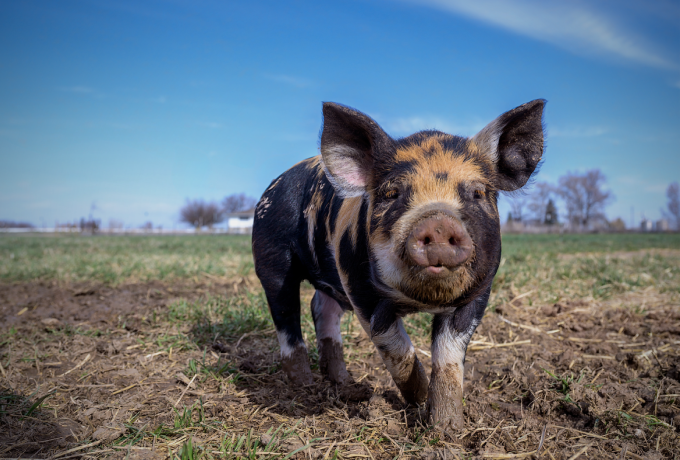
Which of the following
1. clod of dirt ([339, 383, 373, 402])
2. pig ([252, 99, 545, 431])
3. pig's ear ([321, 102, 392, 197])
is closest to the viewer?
pig ([252, 99, 545, 431])

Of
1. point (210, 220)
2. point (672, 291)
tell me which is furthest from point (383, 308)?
point (210, 220)

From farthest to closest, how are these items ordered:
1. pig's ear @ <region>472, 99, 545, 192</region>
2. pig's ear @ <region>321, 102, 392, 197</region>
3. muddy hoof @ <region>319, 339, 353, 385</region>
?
muddy hoof @ <region>319, 339, 353, 385</region> < pig's ear @ <region>321, 102, 392, 197</region> < pig's ear @ <region>472, 99, 545, 192</region>

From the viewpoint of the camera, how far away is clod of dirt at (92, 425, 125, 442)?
2.58 meters

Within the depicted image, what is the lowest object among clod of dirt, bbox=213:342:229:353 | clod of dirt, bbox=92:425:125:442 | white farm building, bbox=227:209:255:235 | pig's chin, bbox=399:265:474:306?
clod of dirt, bbox=92:425:125:442

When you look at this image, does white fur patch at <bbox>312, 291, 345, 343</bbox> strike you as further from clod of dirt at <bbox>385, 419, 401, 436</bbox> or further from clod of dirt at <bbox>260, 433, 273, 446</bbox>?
clod of dirt at <bbox>260, 433, 273, 446</bbox>

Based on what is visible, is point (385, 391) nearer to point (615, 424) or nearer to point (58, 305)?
point (615, 424)

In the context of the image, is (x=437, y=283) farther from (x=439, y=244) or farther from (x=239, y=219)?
(x=239, y=219)

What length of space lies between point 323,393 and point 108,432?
1430 mm

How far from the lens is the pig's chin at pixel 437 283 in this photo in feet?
6.77

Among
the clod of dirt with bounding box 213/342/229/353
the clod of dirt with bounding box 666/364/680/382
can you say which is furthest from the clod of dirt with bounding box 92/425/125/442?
the clod of dirt with bounding box 666/364/680/382

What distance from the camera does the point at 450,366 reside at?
266 cm

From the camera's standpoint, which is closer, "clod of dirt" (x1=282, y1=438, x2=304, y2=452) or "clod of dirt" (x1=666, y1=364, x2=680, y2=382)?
"clod of dirt" (x1=282, y1=438, x2=304, y2=452)

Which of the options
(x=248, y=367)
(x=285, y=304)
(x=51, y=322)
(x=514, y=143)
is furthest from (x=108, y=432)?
(x=514, y=143)

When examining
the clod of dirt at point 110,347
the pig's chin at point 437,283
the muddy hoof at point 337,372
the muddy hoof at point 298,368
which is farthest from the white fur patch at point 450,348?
the clod of dirt at point 110,347
